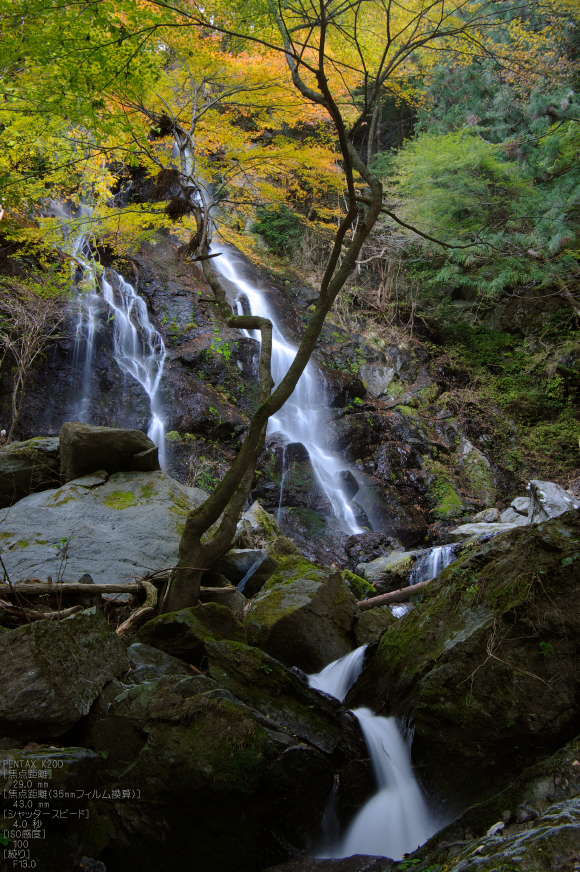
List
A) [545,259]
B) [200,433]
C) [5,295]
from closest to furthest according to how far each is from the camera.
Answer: [5,295] → [200,433] → [545,259]

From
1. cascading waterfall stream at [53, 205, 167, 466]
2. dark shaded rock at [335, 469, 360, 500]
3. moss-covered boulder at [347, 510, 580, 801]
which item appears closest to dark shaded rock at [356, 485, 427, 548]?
dark shaded rock at [335, 469, 360, 500]

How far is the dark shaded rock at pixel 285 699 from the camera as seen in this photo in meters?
3.31

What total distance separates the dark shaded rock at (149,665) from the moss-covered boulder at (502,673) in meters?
1.63

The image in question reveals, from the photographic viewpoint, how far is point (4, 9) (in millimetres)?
4160

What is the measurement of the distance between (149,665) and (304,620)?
5.36 feet

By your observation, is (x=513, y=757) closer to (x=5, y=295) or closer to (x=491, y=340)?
(x=5, y=295)

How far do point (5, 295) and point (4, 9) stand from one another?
7124 millimetres

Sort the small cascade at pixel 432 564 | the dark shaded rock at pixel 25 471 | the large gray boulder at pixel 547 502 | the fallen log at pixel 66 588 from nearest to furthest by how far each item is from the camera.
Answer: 1. the fallen log at pixel 66 588
2. the dark shaded rock at pixel 25 471
3. the small cascade at pixel 432 564
4. the large gray boulder at pixel 547 502

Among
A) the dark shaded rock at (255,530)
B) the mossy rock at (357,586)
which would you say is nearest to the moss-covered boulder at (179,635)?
the dark shaded rock at (255,530)

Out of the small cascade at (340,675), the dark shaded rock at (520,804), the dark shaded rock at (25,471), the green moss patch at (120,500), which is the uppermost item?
the dark shaded rock at (25,471)

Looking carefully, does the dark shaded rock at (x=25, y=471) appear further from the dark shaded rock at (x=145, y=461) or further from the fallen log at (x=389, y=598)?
the fallen log at (x=389, y=598)

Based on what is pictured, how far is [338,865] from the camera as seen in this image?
2.78 metres

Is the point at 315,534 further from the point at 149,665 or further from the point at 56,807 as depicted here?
the point at 56,807

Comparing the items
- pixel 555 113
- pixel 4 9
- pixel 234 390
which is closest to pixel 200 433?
pixel 234 390
